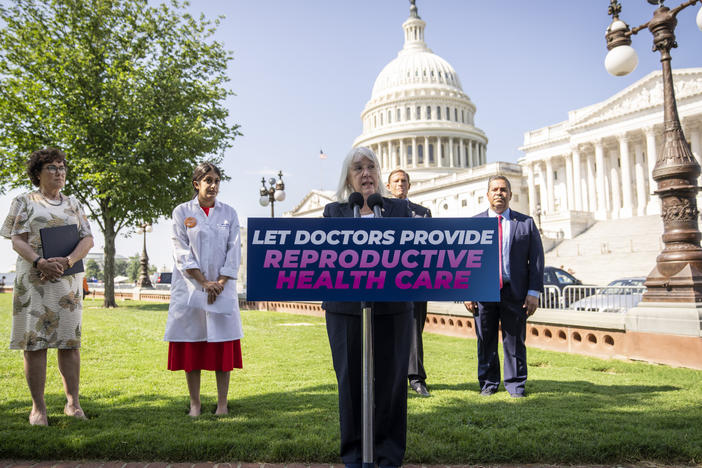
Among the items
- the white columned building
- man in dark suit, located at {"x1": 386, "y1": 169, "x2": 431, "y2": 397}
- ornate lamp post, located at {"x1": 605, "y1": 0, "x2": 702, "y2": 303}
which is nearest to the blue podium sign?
man in dark suit, located at {"x1": 386, "y1": 169, "x2": 431, "y2": 397}

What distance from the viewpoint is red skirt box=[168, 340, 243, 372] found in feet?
16.6

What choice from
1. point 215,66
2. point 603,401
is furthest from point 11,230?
point 215,66

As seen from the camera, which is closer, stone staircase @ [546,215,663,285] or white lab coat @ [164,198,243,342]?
white lab coat @ [164,198,243,342]

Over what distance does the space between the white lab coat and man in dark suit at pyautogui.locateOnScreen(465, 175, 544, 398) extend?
107 inches

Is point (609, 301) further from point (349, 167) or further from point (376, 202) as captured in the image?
point (376, 202)

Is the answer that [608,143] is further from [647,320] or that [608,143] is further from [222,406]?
[222,406]

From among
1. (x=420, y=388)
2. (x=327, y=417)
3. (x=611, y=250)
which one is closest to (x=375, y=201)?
(x=327, y=417)

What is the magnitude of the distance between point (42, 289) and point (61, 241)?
46 cm

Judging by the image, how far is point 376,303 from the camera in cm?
359

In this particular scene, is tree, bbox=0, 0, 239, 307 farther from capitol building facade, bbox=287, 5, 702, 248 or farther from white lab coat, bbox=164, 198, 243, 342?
capitol building facade, bbox=287, 5, 702, 248

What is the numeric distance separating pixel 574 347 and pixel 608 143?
62710 millimetres

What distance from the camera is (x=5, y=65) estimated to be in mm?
22250

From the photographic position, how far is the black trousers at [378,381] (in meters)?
3.61

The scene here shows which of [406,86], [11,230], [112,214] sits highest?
[406,86]
